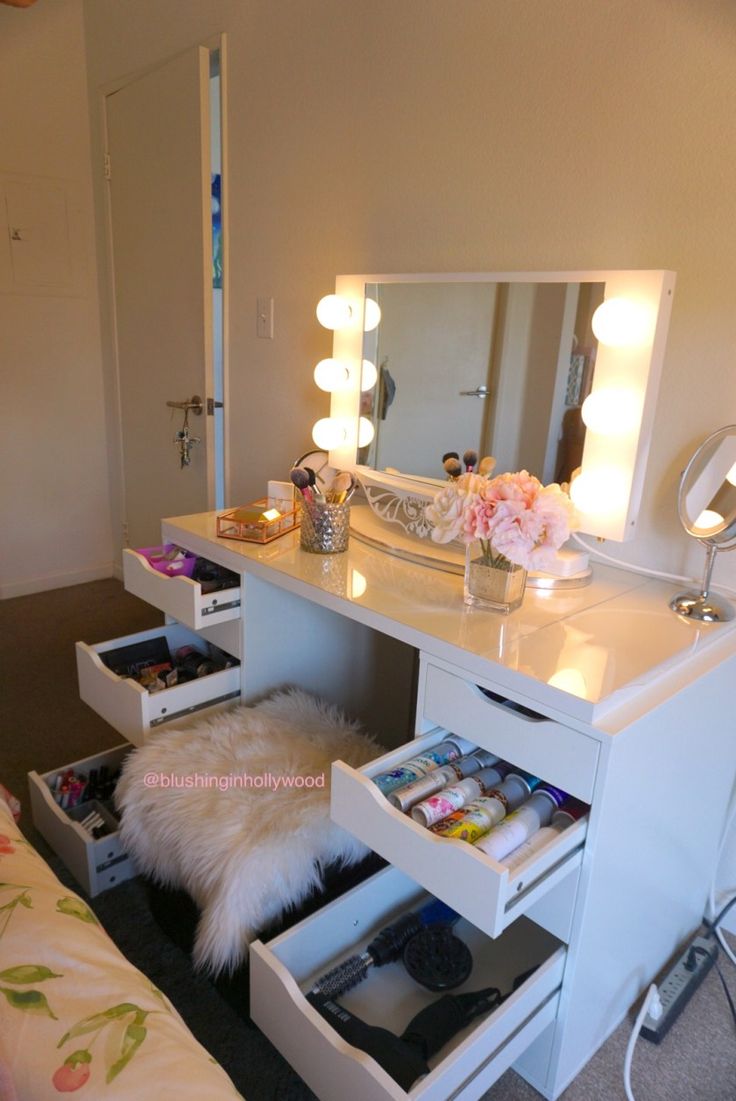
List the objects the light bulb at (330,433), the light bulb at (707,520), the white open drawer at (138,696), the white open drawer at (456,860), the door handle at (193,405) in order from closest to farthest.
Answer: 1. the white open drawer at (456,860)
2. the light bulb at (707,520)
3. the white open drawer at (138,696)
4. the light bulb at (330,433)
5. the door handle at (193,405)

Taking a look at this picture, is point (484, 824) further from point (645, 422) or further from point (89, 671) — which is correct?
point (89, 671)

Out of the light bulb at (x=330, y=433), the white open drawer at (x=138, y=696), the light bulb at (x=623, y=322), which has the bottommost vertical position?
the white open drawer at (x=138, y=696)

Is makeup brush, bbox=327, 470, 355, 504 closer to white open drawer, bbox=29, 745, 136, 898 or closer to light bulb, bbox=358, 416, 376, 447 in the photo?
light bulb, bbox=358, 416, 376, 447

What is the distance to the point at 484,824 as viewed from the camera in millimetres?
1018

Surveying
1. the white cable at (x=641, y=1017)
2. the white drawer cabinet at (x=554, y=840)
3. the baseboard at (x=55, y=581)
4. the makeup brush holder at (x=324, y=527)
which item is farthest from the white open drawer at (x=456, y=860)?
the baseboard at (x=55, y=581)

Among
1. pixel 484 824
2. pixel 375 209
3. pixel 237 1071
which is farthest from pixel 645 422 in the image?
pixel 237 1071

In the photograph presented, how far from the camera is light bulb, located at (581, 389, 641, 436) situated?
4.23 ft

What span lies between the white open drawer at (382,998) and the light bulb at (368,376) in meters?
1.07

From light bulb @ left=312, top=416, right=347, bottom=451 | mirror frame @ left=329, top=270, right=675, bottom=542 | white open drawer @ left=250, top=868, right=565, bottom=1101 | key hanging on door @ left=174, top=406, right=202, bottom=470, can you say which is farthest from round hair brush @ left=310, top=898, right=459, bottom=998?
key hanging on door @ left=174, top=406, right=202, bottom=470

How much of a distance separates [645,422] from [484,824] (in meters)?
0.75

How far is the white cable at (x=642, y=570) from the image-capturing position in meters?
1.36

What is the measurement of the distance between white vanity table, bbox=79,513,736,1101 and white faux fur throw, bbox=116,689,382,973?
8cm

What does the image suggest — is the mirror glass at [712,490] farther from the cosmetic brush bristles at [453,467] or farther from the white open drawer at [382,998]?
the white open drawer at [382,998]

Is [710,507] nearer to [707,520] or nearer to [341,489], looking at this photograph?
[707,520]
